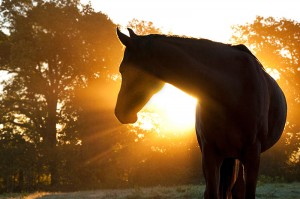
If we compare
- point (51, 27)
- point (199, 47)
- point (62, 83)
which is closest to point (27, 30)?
point (51, 27)

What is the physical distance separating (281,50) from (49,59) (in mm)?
17682

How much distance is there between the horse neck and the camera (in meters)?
4.30

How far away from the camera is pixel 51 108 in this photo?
28.5 m

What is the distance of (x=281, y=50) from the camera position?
31812 millimetres

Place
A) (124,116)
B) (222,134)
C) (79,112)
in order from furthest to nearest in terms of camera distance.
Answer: (79,112) < (124,116) < (222,134)

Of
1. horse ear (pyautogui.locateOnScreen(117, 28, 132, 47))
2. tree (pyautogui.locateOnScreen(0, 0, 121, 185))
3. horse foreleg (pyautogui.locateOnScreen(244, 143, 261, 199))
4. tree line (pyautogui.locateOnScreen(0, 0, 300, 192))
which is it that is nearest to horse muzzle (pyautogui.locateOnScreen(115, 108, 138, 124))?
horse ear (pyautogui.locateOnScreen(117, 28, 132, 47))

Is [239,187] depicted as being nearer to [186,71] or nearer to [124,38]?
[186,71]

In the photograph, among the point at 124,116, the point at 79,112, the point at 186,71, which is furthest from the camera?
the point at 79,112

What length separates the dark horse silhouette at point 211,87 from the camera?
4336 millimetres

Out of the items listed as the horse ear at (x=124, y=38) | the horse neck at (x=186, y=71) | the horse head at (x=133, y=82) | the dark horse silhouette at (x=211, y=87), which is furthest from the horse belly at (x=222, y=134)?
the horse ear at (x=124, y=38)

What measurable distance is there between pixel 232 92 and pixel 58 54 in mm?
25095

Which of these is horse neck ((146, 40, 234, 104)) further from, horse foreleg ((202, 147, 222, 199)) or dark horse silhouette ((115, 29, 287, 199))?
horse foreleg ((202, 147, 222, 199))

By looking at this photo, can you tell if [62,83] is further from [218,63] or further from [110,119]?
[218,63]

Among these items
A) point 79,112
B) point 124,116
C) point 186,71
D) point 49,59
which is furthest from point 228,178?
point 49,59
